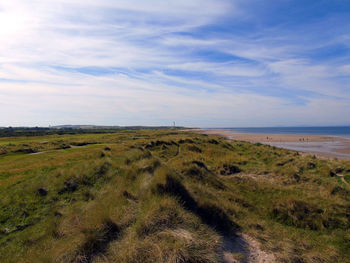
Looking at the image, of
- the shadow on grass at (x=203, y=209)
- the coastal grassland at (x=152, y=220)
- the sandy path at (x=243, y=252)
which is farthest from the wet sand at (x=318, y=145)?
the sandy path at (x=243, y=252)

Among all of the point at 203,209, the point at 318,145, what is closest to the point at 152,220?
the point at 203,209

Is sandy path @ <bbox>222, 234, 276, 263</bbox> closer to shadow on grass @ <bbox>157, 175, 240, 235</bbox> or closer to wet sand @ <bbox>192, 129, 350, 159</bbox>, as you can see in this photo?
shadow on grass @ <bbox>157, 175, 240, 235</bbox>

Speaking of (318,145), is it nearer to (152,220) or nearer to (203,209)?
(203,209)

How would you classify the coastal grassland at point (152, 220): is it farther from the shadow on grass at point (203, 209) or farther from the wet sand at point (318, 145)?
the wet sand at point (318, 145)

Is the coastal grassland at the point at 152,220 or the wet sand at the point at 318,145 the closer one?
the coastal grassland at the point at 152,220

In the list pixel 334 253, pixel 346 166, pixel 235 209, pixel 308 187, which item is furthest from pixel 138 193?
pixel 346 166

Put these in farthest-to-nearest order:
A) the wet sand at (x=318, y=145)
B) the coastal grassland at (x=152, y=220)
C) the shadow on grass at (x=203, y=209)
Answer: the wet sand at (x=318, y=145), the shadow on grass at (x=203, y=209), the coastal grassland at (x=152, y=220)

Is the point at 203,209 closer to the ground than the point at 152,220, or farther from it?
closer to the ground

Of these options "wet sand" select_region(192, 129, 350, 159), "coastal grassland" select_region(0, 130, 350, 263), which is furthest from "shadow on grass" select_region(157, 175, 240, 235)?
"wet sand" select_region(192, 129, 350, 159)

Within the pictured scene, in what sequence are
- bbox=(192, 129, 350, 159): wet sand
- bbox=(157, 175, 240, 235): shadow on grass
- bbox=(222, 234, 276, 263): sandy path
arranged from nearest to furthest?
bbox=(222, 234, 276, 263): sandy path, bbox=(157, 175, 240, 235): shadow on grass, bbox=(192, 129, 350, 159): wet sand

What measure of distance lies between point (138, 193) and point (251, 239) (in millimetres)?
4104

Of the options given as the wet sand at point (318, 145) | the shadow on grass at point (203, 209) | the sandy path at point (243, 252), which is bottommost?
the wet sand at point (318, 145)

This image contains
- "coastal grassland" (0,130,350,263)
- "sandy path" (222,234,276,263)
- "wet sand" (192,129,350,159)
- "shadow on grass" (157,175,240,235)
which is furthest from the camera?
"wet sand" (192,129,350,159)

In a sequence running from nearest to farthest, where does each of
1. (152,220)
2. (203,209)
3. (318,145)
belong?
(152,220), (203,209), (318,145)
